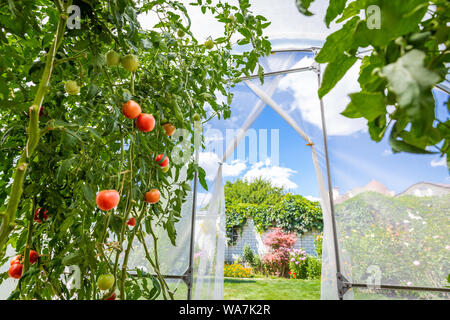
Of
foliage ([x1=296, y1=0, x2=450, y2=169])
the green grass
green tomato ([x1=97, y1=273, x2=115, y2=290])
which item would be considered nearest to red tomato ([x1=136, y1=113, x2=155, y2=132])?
green tomato ([x1=97, y1=273, x2=115, y2=290])

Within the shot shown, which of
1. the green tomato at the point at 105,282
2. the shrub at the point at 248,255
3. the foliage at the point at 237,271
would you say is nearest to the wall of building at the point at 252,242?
the shrub at the point at 248,255

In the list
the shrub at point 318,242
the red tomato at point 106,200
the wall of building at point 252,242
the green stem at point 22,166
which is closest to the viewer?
the green stem at point 22,166

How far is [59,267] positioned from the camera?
69 cm

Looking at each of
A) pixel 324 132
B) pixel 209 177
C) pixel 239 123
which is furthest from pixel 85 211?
pixel 324 132

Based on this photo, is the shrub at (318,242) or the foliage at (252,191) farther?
the foliage at (252,191)

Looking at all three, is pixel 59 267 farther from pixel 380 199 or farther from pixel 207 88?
pixel 380 199

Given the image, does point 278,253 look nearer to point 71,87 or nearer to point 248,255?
point 248,255

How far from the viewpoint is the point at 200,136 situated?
4.33ft

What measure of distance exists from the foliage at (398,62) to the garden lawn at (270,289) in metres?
5.58

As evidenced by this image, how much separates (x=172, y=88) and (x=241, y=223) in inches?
270

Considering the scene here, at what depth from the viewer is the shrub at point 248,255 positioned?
706cm

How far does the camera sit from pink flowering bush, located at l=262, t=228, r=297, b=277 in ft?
22.7

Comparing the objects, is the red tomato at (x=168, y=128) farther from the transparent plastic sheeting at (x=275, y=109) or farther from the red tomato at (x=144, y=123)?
the transparent plastic sheeting at (x=275, y=109)

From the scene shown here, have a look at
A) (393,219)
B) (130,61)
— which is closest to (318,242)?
(393,219)
